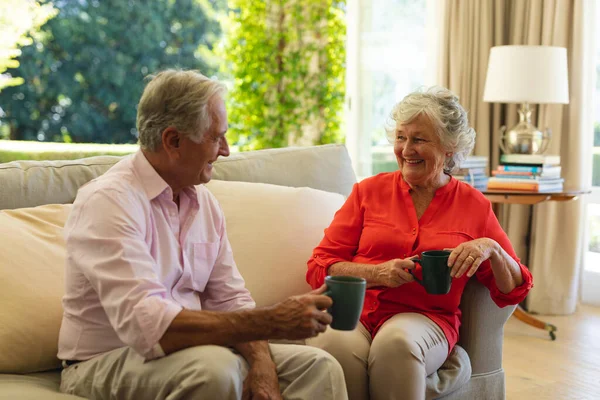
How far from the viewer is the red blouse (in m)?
2.08

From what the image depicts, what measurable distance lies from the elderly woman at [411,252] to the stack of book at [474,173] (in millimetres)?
1412

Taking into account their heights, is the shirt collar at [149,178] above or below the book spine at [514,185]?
above

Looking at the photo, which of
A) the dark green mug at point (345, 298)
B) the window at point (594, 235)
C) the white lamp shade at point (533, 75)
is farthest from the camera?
the window at point (594, 235)

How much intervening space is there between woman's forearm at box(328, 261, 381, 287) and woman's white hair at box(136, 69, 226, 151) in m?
0.64

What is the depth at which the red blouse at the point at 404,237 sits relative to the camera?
2.08 m

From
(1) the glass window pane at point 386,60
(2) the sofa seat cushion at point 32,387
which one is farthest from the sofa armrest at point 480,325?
(1) the glass window pane at point 386,60

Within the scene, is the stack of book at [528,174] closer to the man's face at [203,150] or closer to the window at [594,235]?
the window at [594,235]

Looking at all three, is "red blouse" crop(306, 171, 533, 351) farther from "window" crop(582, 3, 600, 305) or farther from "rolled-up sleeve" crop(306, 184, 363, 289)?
"window" crop(582, 3, 600, 305)

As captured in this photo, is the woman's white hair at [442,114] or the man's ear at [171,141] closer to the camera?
the man's ear at [171,141]

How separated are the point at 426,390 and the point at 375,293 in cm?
32

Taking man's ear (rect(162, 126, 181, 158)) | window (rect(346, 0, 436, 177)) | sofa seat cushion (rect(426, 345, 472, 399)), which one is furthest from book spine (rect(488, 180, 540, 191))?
man's ear (rect(162, 126, 181, 158))

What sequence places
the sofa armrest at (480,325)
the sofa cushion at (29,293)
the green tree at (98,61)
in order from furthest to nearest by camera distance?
the green tree at (98,61), the sofa armrest at (480,325), the sofa cushion at (29,293)

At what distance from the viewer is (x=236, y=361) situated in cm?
149

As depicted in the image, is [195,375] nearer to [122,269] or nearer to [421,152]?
[122,269]
